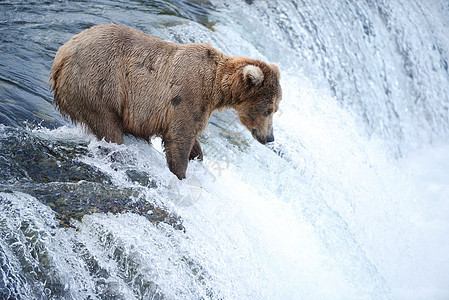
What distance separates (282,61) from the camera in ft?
27.8

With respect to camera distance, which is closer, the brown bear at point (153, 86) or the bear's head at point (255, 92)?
the brown bear at point (153, 86)

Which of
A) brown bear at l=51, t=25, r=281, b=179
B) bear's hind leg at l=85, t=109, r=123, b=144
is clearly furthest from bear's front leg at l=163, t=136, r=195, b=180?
bear's hind leg at l=85, t=109, r=123, b=144

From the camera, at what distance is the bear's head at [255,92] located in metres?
4.09

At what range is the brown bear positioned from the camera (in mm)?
3752

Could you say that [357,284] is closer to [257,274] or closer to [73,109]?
[257,274]

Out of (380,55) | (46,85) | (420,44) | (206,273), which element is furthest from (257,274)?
(420,44)

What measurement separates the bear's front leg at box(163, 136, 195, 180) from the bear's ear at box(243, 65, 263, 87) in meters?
0.68

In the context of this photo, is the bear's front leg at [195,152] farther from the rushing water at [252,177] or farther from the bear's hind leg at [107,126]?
the bear's hind leg at [107,126]

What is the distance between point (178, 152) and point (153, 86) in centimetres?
58

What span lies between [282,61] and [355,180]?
268 centimetres


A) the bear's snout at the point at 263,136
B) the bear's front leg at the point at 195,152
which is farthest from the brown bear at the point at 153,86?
the bear's front leg at the point at 195,152

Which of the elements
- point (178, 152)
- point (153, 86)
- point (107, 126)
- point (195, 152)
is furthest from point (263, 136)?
point (107, 126)

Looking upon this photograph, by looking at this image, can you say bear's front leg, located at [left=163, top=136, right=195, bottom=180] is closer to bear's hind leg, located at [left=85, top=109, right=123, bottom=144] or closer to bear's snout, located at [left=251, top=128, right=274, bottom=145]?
bear's hind leg, located at [left=85, top=109, right=123, bottom=144]

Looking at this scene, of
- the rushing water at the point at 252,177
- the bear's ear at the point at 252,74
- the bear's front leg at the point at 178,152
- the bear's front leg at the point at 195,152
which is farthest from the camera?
the bear's front leg at the point at 195,152
